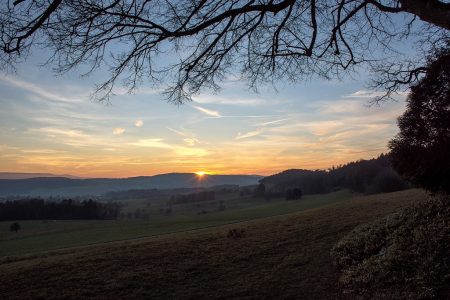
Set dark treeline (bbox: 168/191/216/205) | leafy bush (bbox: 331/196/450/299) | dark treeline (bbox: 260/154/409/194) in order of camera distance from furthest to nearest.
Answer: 1. dark treeline (bbox: 168/191/216/205)
2. dark treeline (bbox: 260/154/409/194)
3. leafy bush (bbox: 331/196/450/299)

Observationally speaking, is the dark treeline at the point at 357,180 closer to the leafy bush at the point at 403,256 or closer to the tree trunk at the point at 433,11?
the leafy bush at the point at 403,256

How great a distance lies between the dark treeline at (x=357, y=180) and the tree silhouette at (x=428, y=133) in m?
Answer: 32.4

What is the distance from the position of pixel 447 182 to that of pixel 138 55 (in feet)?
33.1

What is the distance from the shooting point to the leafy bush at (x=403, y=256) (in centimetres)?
807

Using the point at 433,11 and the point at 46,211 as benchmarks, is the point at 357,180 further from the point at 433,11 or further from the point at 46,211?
the point at 433,11

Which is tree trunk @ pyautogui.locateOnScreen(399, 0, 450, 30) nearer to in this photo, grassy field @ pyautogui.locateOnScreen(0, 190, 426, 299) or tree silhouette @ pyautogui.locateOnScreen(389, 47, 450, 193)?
tree silhouette @ pyautogui.locateOnScreen(389, 47, 450, 193)

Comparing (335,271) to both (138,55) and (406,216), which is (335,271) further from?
(138,55)

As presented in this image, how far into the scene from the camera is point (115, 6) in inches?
248

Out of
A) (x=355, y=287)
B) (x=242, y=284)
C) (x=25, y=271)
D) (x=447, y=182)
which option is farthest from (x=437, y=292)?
(x=25, y=271)

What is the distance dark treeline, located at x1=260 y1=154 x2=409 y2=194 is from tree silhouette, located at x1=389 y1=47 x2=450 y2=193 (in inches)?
1274

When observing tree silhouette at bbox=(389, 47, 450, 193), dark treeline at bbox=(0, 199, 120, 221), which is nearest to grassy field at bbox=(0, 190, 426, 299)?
tree silhouette at bbox=(389, 47, 450, 193)

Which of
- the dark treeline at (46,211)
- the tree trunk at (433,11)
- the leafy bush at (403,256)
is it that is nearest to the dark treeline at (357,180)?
the leafy bush at (403,256)

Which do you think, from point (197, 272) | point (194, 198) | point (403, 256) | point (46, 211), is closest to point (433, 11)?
point (403, 256)

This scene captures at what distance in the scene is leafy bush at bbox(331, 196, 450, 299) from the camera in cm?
807
